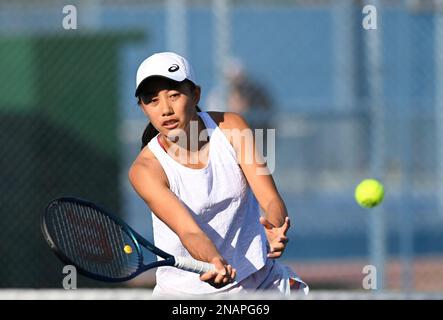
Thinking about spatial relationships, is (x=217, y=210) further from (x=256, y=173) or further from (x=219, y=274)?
(x=219, y=274)

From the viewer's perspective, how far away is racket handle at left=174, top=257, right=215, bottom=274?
390 centimetres

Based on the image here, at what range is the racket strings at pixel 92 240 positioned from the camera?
4.12m

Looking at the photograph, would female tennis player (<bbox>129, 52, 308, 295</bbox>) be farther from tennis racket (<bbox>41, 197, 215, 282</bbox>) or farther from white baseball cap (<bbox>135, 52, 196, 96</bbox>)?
tennis racket (<bbox>41, 197, 215, 282</bbox>)

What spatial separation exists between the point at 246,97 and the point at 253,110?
658 millimetres

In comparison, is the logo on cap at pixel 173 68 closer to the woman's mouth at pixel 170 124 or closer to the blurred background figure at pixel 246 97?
the woman's mouth at pixel 170 124

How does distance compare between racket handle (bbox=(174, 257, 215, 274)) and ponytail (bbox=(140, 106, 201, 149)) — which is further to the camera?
ponytail (bbox=(140, 106, 201, 149))

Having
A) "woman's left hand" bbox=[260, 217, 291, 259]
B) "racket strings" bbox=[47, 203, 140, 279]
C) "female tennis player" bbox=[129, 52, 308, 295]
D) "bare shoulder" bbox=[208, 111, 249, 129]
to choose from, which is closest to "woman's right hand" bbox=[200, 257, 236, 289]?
"female tennis player" bbox=[129, 52, 308, 295]

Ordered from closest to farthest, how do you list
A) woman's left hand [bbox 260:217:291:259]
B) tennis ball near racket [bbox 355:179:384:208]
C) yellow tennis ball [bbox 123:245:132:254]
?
woman's left hand [bbox 260:217:291:259]
yellow tennis ball [bbox 123:245:132:254]
tennis ball near racket [bbox 355:179:384:208]

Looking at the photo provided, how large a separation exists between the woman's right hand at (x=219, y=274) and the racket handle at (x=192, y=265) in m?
0.03

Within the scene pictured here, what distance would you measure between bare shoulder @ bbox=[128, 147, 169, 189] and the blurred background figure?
12.4 feet

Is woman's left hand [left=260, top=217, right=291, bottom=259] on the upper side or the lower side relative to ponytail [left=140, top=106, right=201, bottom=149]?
lower

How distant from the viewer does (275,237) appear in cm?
396

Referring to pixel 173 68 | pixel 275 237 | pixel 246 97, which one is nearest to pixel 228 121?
pixel 173 68

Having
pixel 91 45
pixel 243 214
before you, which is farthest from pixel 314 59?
pixel 243 214
